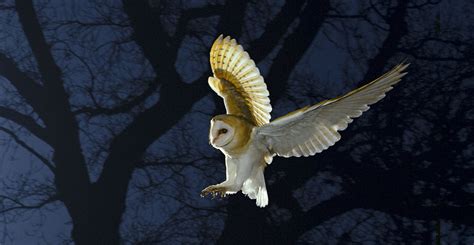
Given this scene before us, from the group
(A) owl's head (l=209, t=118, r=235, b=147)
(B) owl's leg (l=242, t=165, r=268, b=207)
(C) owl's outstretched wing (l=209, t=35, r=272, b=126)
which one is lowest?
(B) owl's leg (l=242, t=165, r=268, b=207)

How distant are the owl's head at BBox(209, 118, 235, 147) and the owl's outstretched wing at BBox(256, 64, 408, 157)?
8 centimetres

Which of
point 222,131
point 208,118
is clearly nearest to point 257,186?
point 222,131

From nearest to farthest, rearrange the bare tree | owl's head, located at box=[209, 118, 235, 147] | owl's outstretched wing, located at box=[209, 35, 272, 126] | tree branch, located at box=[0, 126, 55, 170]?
owl's head, located at box=[209, 118, 235, 147] < owl's outstretched wing, located at box=[209, 35, 272, 126] < the bare tree < tree branch, located at box=[0, 126, 55, 170]

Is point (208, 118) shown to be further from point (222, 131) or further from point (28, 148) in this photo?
point (222, 131)

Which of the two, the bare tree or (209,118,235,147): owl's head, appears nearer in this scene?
(209,118,235,147): owl's head

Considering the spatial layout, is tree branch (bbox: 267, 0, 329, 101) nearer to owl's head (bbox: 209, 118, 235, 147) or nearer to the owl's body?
the owl's body

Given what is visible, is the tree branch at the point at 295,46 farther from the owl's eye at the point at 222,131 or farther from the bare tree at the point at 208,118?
the owl's eye at the point at 222,131

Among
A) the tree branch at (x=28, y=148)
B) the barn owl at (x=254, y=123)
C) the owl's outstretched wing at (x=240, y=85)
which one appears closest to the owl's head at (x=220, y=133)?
the barn owl at (x=254, y=123)

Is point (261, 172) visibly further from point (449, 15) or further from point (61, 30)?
point (61, 30)

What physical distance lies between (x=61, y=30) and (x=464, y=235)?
1475 mm

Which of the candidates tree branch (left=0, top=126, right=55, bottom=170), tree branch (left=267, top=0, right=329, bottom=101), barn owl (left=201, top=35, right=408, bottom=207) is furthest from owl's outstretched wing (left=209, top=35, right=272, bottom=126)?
tree branch (left=0, top=126, right=55, bottom=170)

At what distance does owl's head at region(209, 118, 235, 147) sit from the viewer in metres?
1.14

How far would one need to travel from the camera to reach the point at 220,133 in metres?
1.15

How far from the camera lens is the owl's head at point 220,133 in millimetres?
1141
